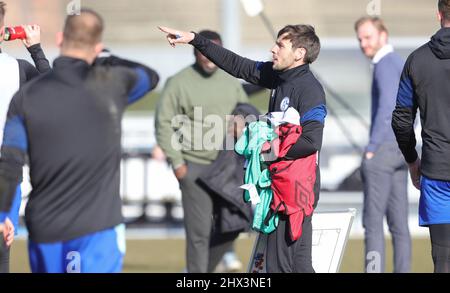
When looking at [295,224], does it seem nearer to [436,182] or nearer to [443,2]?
[436,182]

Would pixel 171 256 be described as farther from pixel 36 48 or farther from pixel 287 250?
pixel 287 250

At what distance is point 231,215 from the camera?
1055cm

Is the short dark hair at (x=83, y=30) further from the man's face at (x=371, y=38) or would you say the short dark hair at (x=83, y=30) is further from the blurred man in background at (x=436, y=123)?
the man's face at (x=371, y=38)

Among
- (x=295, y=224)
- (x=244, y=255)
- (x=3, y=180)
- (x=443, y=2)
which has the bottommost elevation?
(x=244, y=255)

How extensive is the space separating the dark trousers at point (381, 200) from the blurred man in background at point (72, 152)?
4.63 m

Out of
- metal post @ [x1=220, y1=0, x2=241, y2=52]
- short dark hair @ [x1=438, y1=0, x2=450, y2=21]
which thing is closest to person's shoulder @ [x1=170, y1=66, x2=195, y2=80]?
short dark hair @ [x1=438, y1=0, x2=450, y2=21]

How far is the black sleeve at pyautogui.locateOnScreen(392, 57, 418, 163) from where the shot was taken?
24.3 ft

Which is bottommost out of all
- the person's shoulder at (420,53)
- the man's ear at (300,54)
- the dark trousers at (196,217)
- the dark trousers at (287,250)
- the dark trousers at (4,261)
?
the dark trousers at (196,217)

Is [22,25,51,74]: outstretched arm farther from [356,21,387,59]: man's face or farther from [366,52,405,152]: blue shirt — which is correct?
[356,21,387,59]: man's face

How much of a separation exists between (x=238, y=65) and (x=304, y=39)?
568 millimetres

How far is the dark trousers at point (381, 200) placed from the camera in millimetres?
10438

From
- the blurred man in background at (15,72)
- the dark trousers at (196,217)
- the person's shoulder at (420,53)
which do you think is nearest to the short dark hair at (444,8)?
the person's shoulder at (420,53)
